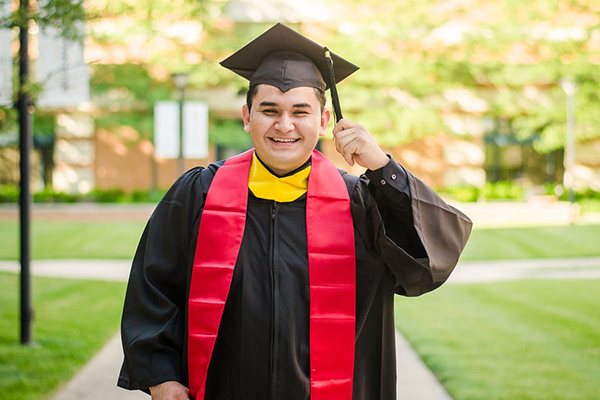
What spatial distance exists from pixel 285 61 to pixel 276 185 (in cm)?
45

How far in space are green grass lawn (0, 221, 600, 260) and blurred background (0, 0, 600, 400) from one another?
7 cm

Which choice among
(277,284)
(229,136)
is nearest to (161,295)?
(277,284)

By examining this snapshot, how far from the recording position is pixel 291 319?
7.55 feet

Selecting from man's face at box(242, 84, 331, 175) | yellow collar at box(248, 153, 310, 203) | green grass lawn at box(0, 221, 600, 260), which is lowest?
green grass lawn at box(0, 221, 600, 260)

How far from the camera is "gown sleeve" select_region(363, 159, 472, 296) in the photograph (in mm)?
2246

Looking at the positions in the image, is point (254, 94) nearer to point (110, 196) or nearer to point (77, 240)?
point (77, 240)

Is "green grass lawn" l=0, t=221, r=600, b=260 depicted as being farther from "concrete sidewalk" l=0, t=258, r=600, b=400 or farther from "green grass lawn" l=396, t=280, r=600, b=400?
"green grass lawn" l=396, t=280, r=600, b=400

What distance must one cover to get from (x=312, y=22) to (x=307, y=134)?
68.3 ft

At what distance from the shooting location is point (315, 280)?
2348 millimetres

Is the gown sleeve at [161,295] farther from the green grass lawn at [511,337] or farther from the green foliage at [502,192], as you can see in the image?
the green foliage at [502,192]

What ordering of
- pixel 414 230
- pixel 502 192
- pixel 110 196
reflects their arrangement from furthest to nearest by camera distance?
pixel 502 192
pixel 110 196
pixel 414 230

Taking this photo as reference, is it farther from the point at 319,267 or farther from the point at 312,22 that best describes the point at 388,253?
the point at 312,22

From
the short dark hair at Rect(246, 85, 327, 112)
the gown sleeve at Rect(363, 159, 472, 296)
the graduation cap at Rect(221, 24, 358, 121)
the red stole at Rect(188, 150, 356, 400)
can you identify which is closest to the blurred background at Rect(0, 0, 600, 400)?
the graduation cap at Rect(221, 24, 358, 121)

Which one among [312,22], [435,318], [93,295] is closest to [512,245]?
[435,318]
